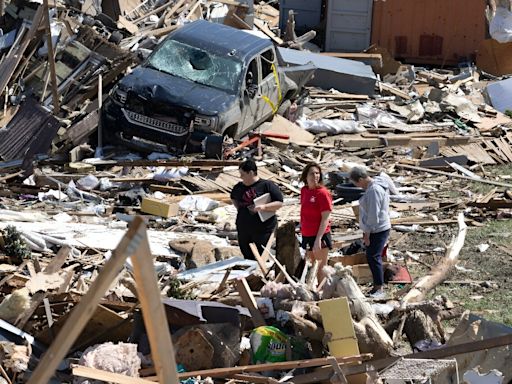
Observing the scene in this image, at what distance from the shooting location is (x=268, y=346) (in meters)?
8.78

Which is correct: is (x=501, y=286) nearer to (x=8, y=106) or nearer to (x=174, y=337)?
(x=174, y=337)

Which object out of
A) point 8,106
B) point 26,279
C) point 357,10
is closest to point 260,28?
point 357,10

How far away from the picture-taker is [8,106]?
18031 mm

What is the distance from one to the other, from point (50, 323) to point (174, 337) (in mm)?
1098

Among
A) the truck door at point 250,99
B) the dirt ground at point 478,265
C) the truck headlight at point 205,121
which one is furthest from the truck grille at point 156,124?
the dirt ground at point 478,265

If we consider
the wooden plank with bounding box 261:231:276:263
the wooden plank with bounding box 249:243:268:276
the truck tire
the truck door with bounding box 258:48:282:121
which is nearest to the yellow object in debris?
the wooden plank with bounding box 249:243:268:276

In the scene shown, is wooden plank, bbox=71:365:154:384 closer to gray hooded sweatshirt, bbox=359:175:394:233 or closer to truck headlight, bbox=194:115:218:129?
gray hooded sweatshirt, bbox=359:175:394:233

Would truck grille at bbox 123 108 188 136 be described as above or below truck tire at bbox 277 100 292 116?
above

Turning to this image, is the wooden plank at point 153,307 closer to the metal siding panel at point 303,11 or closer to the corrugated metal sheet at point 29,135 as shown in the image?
the corrugated metal sheet at point 29,135

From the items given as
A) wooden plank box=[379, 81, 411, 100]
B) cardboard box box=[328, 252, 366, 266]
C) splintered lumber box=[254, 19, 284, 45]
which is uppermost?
cardboard box box=[328, 252, 366, 266]

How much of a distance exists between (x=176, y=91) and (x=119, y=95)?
921 mm

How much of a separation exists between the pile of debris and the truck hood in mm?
94

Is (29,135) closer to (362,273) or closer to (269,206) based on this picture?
(269,206)

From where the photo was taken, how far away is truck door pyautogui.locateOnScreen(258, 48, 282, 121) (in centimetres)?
1917
